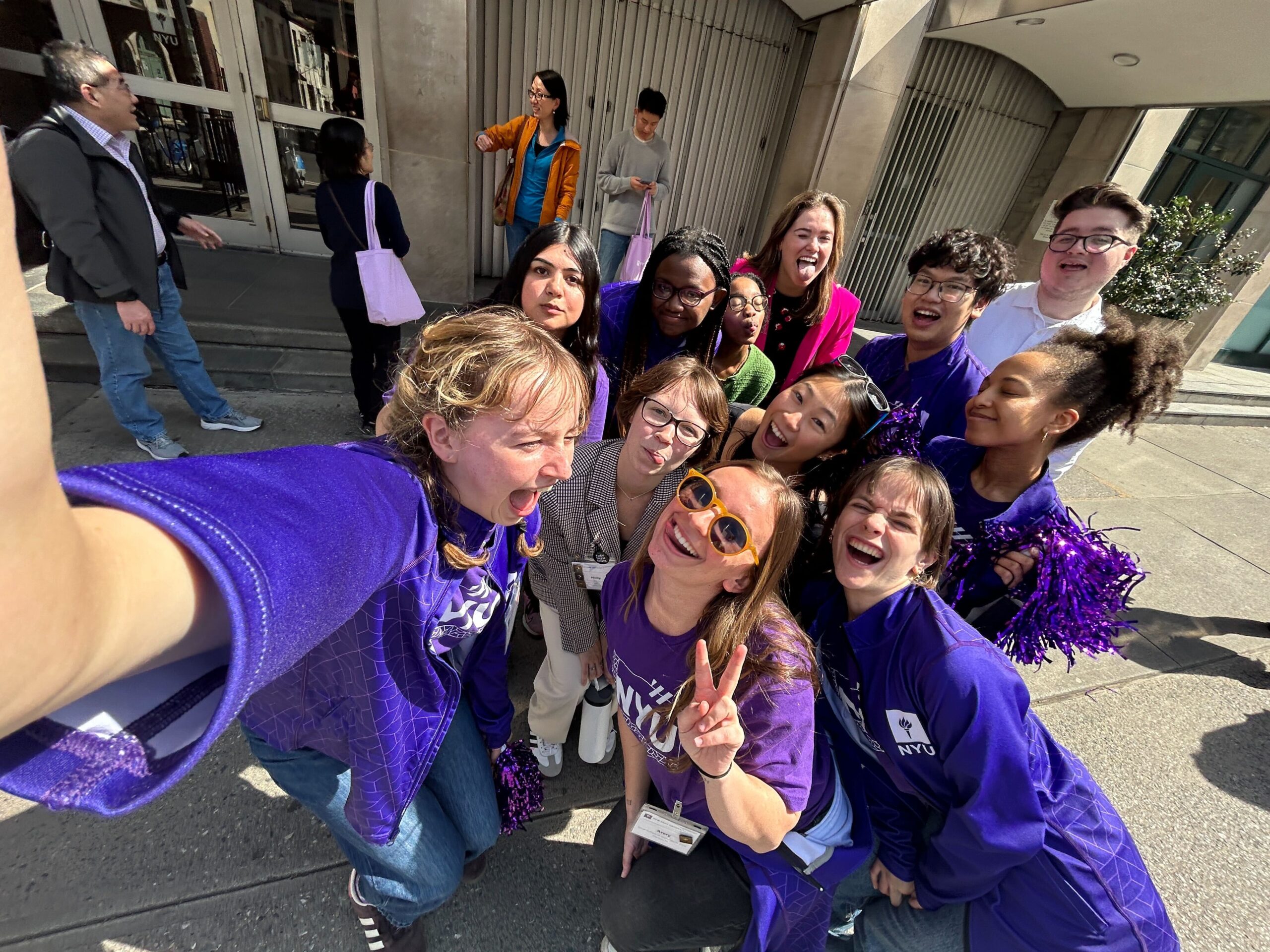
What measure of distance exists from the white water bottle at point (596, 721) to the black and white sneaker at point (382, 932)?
2.58ft

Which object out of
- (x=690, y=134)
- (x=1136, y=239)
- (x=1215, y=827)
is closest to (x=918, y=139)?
(x=690, y=134)

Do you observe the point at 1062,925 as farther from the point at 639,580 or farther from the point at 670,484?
the point at 670,484

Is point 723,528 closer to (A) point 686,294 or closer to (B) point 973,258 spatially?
(A) point 686,294

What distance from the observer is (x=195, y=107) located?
5082mm

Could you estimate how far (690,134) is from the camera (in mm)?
6426

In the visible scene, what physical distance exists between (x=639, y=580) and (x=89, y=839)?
1.89 meters

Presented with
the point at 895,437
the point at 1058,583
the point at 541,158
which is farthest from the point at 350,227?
the point at 1058,583

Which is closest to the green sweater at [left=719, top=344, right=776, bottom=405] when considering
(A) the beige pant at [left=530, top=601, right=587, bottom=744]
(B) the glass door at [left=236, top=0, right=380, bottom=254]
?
(A) the beige pant at [left=530, top=601, right=587, bottom=744]

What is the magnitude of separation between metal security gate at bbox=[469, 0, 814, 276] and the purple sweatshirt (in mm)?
4405

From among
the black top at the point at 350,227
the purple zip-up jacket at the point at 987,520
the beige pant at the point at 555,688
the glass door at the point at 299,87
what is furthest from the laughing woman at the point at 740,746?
the glass door at the point at 299,87

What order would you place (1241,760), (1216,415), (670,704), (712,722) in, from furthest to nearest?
(1216,415), (1241,760), (670,704), (712,722)

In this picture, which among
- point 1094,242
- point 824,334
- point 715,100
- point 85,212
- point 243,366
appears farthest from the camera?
point 715,100

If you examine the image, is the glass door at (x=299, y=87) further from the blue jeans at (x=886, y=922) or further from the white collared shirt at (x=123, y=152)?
the blue jeans at (x=886, y=922)

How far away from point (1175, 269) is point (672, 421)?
789 cm
